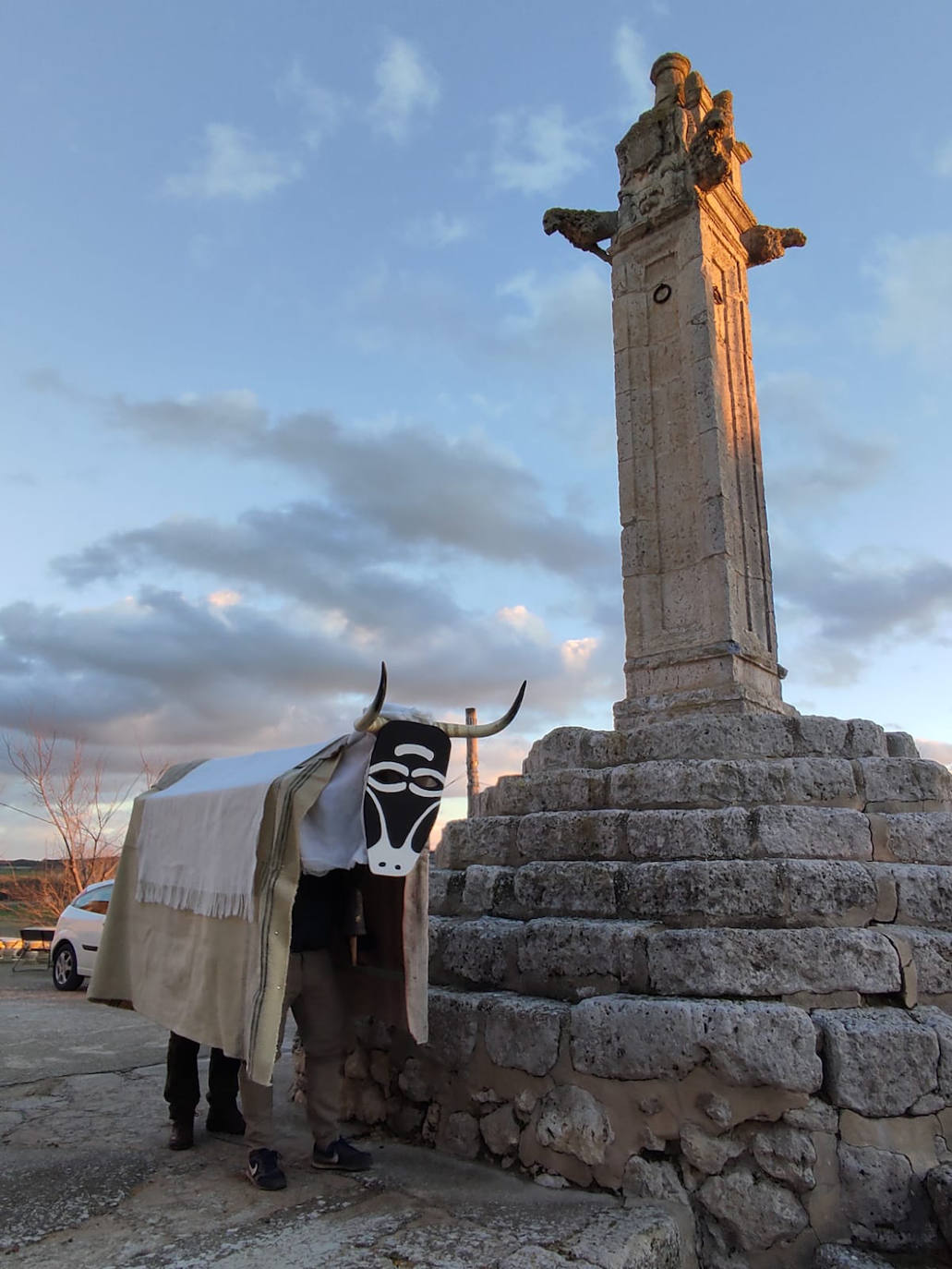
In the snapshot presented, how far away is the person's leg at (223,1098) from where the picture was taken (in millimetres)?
4422

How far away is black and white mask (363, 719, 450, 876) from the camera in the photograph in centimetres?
360

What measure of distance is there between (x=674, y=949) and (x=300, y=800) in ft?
5.32

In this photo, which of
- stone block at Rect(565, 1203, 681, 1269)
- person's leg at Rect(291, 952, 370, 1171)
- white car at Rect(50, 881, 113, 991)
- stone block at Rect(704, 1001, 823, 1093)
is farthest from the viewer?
white car at Rect(50, 881, 113, 991)

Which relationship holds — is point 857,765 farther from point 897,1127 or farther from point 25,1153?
point 25,1153

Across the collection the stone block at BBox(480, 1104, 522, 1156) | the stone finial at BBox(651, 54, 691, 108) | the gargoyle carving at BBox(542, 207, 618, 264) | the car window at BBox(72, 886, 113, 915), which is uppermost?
the stone finial at BBox(651, 54, 691, 108)

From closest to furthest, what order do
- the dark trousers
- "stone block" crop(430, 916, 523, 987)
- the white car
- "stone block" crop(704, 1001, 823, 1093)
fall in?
"stone block" crop(704, 1001, 823, 1093)
"stone block" crop(430, 916, 523, 987)
the dark trousers
the white car

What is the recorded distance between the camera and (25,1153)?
419 cm

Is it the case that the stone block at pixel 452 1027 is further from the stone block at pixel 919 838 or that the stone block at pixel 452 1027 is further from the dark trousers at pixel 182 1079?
the stone block at pixel 919 838

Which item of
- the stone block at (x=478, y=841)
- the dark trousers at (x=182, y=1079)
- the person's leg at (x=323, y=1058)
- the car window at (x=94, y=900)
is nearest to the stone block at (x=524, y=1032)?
the person's leg at (x=323, y=1058)

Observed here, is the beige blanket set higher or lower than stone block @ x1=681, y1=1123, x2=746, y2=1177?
higher

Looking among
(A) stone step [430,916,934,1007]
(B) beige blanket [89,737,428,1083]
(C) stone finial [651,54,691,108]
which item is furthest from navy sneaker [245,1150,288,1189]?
(C) stone finial [651,54,691,108]

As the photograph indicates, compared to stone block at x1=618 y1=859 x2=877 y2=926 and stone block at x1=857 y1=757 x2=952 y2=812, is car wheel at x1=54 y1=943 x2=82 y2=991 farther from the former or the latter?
stone block at x1=857 y1=757 x2=952 y2=812

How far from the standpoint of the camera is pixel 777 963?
3525 millimetres

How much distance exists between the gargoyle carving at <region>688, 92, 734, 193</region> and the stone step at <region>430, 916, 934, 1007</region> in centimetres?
463
